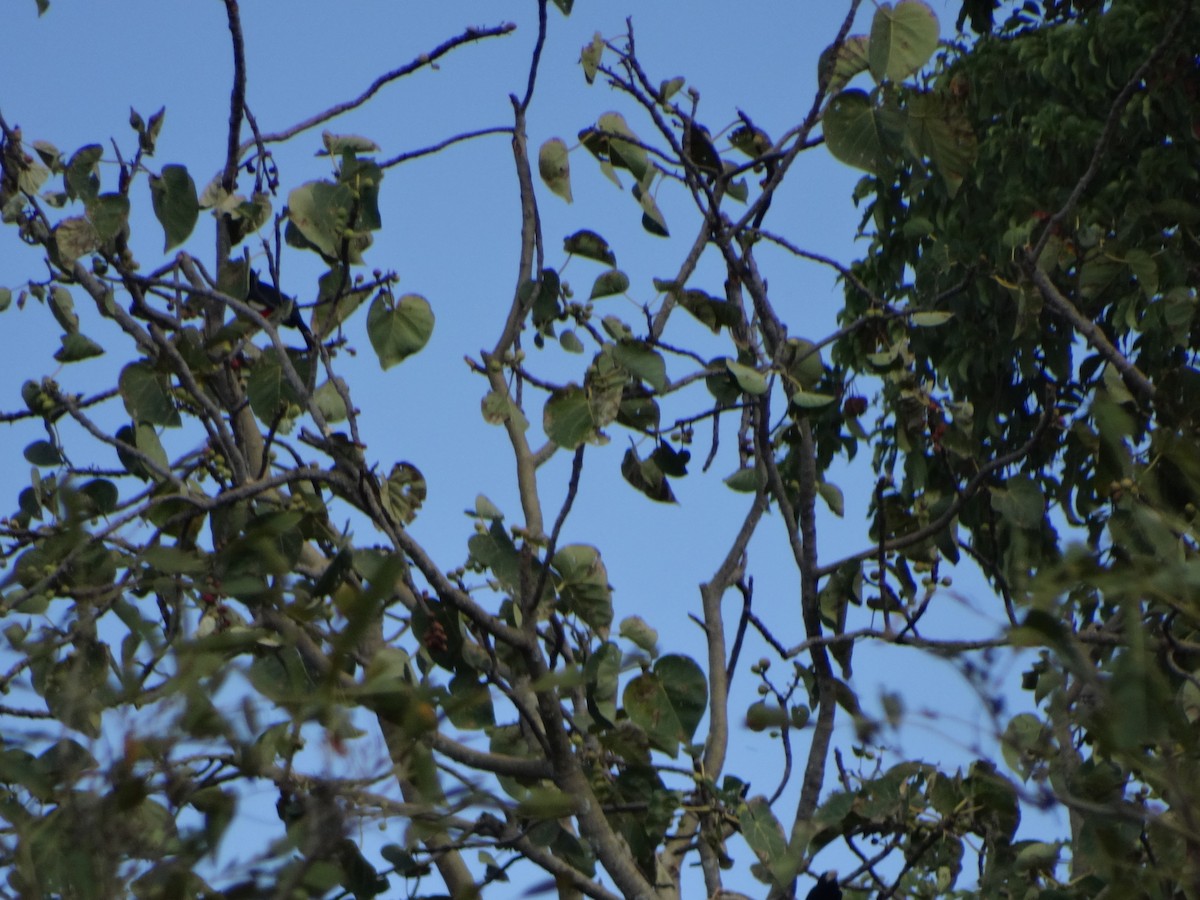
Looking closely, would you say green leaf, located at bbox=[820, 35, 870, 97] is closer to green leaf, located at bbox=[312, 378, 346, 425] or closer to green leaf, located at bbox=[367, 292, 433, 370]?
green leaf, located at bbox=[367, 292, 433, 370]

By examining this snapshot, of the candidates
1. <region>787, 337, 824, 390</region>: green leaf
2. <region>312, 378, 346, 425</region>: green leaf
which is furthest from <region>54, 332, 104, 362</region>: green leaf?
<region>787, 337, 824, 390</region>: green leaf

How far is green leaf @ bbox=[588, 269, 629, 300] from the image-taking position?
2182 mm

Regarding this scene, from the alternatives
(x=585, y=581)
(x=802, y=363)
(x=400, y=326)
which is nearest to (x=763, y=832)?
(x=585, y=581)

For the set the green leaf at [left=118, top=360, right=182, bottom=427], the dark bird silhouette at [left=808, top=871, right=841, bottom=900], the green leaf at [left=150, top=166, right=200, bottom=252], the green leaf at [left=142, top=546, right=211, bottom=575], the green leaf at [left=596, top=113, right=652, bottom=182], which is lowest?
the green leaf at [left=142, top=546, right=211, bottom=575]

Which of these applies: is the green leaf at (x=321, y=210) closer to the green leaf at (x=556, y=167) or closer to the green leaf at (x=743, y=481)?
the green leaf at (x=556, y=167)

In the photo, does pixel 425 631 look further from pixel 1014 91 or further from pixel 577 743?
pixel 1014 91

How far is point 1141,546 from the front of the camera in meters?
1.85

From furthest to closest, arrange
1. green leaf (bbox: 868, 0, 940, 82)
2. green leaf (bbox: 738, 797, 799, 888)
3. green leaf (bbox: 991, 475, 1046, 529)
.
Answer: green leaf (bbox: 991, 475, 1046, 529) < green leaf (bbox: 868, 0, 940, 82) < green leaf (bbox: 738, 797, 799, 888)

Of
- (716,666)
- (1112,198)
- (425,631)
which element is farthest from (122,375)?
(1112,198)

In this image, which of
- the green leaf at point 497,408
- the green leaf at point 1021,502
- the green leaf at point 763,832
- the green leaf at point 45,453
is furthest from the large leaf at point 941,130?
the green leaf at point 45,453

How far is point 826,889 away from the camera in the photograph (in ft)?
7.31

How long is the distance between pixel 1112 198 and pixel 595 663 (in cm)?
398

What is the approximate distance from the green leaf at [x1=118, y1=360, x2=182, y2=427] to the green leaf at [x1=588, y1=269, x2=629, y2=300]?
0.65 meters

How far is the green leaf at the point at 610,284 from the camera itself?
2.18 meters
